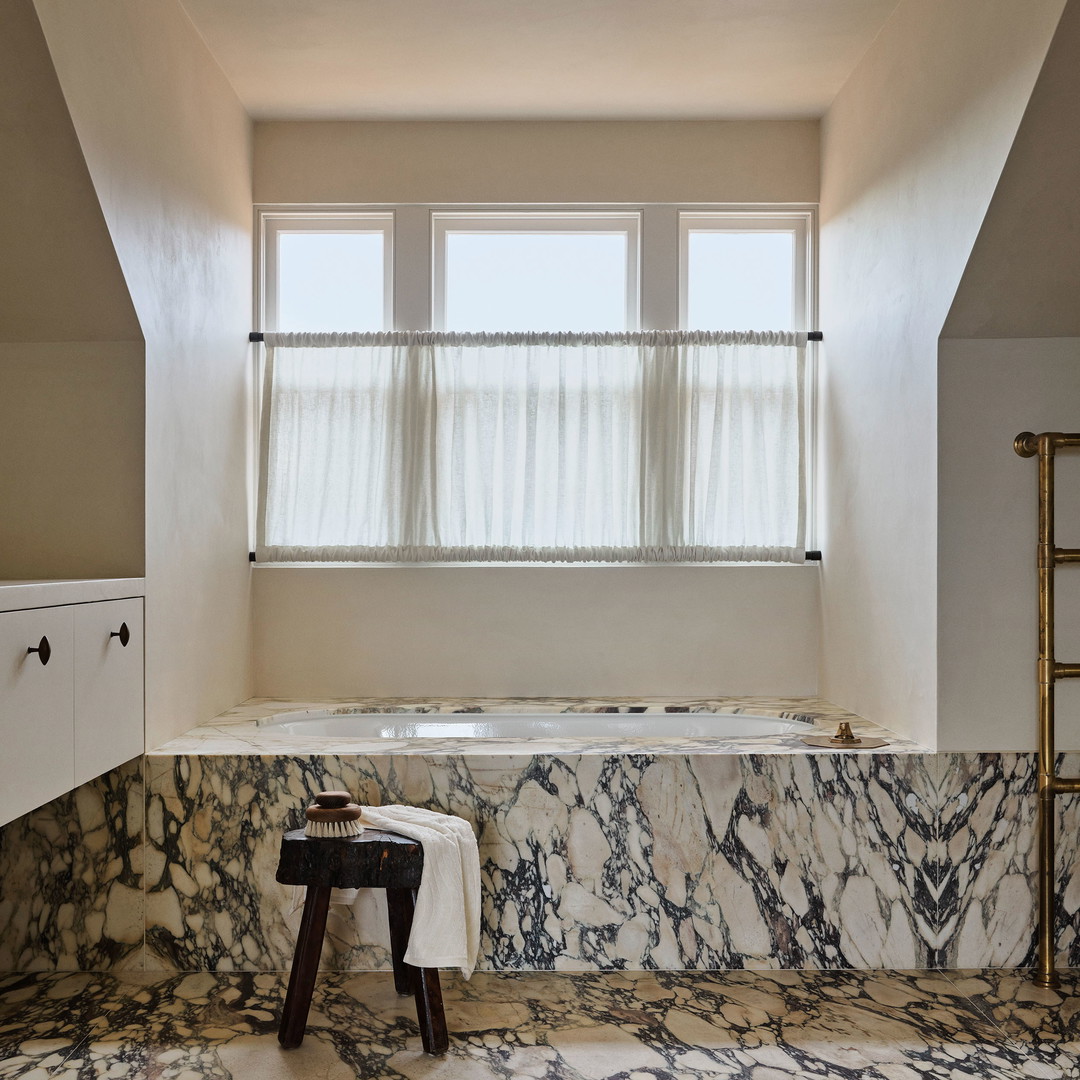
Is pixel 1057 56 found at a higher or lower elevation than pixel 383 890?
higher

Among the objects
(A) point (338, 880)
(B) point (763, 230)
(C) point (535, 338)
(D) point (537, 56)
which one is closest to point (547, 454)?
(C) point (535, 338)

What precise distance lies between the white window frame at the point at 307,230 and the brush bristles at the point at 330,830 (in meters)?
2.19

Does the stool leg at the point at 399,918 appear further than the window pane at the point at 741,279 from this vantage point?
No

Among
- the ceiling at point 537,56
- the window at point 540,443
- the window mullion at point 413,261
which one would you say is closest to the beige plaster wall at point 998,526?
the window at point 540,443

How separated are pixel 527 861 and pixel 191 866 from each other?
0.88 m

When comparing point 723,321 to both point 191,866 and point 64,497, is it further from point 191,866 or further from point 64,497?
point 191,866

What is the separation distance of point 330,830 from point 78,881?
0.85 m

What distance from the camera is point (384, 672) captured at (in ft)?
12.6

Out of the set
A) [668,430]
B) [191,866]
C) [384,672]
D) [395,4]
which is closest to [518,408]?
[668,430]

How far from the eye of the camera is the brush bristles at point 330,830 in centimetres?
229

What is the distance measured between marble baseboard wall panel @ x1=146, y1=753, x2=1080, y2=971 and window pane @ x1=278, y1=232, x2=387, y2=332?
6.33 ft

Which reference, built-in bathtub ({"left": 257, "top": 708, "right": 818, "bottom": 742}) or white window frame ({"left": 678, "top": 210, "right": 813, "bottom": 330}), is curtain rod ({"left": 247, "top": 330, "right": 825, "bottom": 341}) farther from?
built-in bathtub ({"left": 257, "top": 708, "right": 818, "bottom": 742})

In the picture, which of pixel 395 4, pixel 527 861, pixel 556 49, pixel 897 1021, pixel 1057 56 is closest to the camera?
pixel 1057 56

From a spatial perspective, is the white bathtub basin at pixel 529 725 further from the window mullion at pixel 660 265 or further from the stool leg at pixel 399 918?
the window mullion at pixel 660 265
